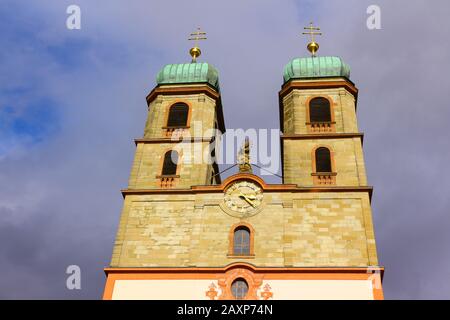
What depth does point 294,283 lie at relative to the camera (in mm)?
23250

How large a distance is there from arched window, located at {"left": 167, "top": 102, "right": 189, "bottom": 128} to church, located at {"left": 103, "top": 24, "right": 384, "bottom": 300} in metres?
0.06

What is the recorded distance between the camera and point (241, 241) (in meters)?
25.0

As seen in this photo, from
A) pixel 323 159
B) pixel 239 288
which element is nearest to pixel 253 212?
pixel 239 288

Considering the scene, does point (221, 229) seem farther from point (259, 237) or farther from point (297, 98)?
point (297, 98)

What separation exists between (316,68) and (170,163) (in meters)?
9.80

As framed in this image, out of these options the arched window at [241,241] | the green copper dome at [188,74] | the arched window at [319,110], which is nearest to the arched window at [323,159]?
the arched window at [319,110]

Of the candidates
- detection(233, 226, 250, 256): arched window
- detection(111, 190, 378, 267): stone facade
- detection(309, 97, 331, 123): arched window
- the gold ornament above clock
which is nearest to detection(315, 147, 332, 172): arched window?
detection(111, 190, 378, 267): stone facade

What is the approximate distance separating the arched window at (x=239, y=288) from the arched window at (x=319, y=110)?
1003 cm

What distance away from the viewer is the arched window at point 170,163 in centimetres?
2836

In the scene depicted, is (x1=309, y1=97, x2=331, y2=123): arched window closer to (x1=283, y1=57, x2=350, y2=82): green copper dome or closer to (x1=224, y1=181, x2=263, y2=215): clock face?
(x1=283, y1=57, x2=350, y2=82): green copper dome

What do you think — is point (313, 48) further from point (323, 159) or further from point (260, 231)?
point (260, 231)

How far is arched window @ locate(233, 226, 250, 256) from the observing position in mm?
24672

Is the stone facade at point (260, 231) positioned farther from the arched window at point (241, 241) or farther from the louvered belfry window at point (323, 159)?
the louvered belfry window at point (323, 159)
